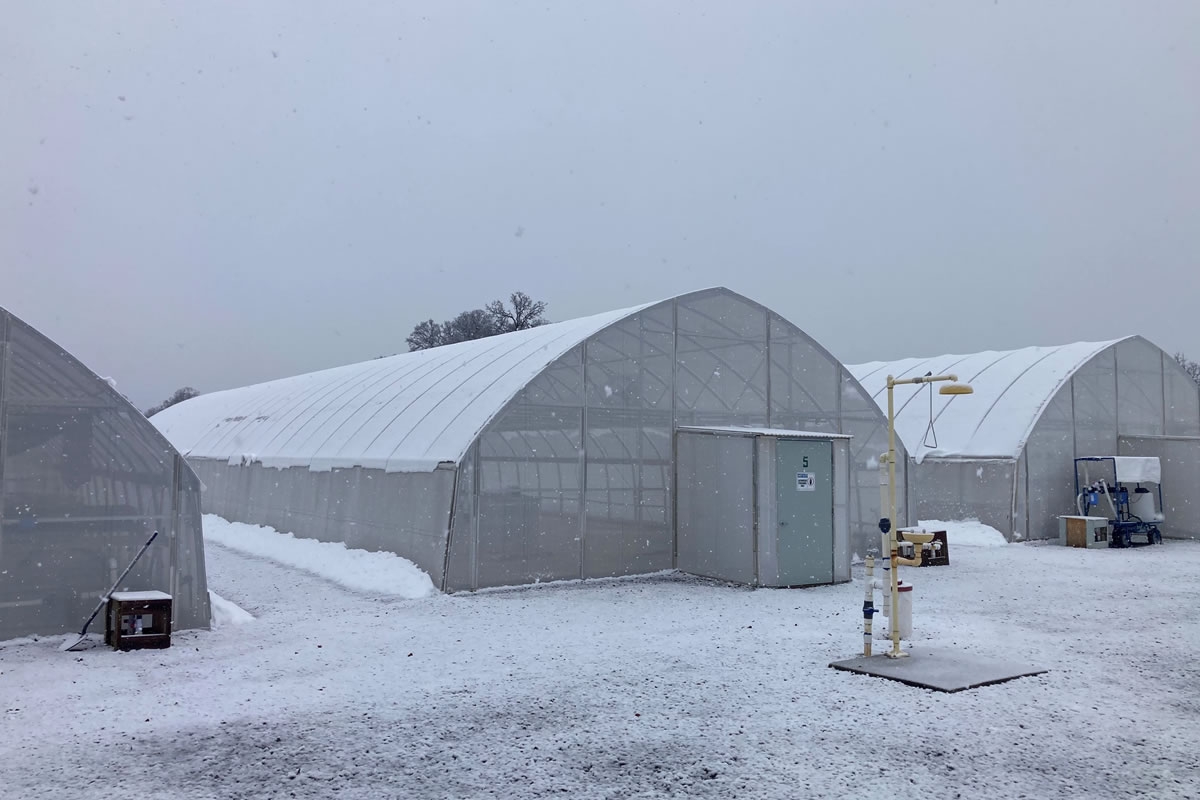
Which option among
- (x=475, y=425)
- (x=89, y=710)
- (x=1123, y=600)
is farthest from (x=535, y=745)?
(x=1123, y=600)

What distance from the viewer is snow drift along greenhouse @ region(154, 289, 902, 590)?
1520cm

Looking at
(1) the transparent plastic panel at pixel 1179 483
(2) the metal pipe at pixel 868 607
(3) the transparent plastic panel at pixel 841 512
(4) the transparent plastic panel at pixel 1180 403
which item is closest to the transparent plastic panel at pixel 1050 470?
(1) the transparent plastic panel at pixel 1179 483

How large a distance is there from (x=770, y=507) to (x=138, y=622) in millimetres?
9284

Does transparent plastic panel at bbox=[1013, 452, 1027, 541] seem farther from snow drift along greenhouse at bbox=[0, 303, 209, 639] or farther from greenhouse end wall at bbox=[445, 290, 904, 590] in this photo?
snow drift along greenhouse at bbox=[0, 303, 209, 639]

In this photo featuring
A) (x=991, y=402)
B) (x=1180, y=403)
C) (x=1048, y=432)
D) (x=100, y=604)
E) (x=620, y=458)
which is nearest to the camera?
(x=100, y=604)

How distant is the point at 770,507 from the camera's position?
15.3 metres

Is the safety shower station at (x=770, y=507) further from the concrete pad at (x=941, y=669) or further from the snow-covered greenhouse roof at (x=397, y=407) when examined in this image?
the concrete pad at (x=941, y=669)

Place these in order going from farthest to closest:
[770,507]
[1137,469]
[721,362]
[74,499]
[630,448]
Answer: [1137,469], [721,362], [630,448], [770,507], [74,499]

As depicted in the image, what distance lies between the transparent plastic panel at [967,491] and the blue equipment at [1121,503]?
186 centimetres

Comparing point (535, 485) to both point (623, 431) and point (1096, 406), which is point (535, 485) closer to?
point (623, 431)

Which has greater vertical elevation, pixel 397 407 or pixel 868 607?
pixel 397 407

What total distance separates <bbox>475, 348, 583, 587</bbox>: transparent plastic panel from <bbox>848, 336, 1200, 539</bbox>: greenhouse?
34.2ft

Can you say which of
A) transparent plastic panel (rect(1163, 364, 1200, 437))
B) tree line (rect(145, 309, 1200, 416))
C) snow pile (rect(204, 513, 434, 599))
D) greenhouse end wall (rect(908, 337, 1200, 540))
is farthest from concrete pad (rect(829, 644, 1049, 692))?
tree line (rect(145, 309, 1200, 416))

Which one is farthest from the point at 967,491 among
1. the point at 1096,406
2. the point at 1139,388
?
the point at 1139,388
